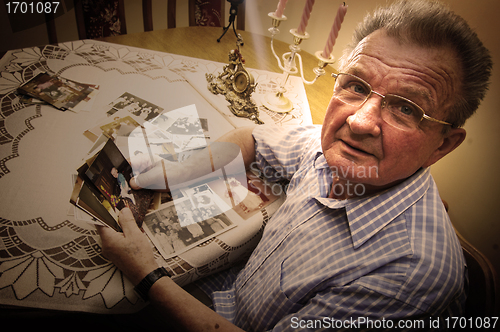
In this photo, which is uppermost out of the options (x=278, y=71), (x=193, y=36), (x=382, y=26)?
(x=382, y=26)

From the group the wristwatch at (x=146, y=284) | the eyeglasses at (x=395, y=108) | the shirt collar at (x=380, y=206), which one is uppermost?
the eyeglasses at (x=395, y=108)

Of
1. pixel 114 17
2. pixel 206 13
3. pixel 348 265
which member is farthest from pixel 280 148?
pixel 206 13

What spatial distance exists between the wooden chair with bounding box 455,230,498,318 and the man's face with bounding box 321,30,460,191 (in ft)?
0.96

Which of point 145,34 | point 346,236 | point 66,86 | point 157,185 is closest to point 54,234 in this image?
point 157,185

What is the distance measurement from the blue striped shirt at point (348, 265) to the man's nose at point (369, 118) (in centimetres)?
21

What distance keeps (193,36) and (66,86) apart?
1084 millimetres

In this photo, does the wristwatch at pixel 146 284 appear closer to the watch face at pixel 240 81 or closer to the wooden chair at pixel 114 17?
the watch face at pixel 240 81

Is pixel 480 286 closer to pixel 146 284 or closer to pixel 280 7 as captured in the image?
pixel 146 284

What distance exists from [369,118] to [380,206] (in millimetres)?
260

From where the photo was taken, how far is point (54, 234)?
71 cm

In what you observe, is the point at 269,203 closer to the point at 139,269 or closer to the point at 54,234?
the point at 139,269

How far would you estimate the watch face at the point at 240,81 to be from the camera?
1400mm

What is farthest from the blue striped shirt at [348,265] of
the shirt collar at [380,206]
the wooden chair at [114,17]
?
the wooden chair at [114,17]

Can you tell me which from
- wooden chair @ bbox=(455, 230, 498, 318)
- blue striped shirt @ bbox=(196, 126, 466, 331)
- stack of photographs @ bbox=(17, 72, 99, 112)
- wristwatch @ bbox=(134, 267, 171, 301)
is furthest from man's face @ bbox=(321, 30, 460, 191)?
stack of photographs @ bbox=(17, 72, 99, 112)
